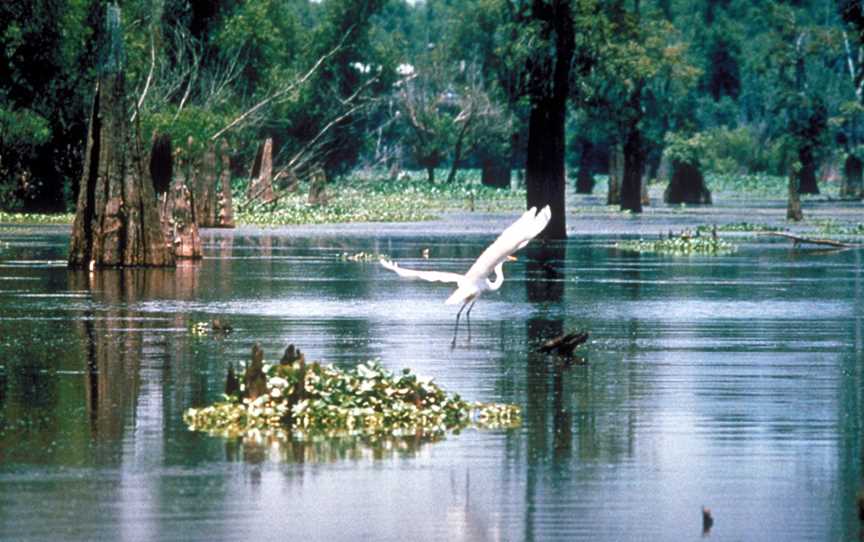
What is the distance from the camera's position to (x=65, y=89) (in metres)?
58.6

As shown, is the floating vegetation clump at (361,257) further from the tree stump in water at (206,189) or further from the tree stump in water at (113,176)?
the tree stump in water at (206,189)

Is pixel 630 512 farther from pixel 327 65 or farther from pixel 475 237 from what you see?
pixel 327 65

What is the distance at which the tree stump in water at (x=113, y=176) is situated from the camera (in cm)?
3288

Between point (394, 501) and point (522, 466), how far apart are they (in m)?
1.55

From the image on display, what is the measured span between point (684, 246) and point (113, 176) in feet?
56.1

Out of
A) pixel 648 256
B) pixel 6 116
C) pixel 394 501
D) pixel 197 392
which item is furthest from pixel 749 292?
pixel 6 116

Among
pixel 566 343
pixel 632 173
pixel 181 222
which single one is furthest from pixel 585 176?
pixel 566 343

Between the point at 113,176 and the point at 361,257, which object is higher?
the point at 113,176

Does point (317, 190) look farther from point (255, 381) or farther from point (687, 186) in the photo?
point (255, 381)

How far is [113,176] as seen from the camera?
108 ft

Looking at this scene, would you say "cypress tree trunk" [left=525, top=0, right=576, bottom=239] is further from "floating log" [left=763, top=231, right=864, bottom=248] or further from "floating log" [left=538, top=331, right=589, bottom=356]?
"floating log" [left=538, top=331, right=589, bottom=356]

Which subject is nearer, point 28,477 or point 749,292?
point 28,477

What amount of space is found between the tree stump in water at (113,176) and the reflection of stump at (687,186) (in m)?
61.3

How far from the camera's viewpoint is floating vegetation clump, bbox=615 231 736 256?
45375 mm
